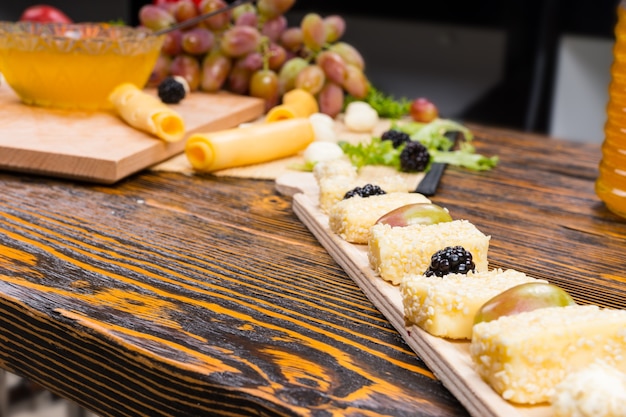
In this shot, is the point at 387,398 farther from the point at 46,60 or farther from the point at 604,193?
the point at 46,60

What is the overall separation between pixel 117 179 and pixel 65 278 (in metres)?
0.42

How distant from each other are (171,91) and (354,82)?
1.49ft

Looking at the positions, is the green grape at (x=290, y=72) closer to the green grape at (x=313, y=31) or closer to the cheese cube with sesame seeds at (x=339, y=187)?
the green grape at (x=313, y=31)

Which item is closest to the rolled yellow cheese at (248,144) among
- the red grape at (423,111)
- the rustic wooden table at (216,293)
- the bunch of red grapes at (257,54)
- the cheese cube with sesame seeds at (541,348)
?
the rustic wooden table at (216,293)

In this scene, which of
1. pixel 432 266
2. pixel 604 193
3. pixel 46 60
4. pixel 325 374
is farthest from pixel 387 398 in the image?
pixel 46 60

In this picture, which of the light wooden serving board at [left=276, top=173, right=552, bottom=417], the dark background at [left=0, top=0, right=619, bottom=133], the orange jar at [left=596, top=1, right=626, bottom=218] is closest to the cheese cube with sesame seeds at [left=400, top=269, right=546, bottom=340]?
the light wooden serving board at [left=276, top=173, right=552, bottom=417]

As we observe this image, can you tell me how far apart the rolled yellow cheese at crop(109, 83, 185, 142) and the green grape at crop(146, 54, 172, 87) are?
13.9 inches

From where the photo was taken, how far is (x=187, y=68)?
1973 millimetres

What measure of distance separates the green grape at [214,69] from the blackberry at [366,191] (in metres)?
0.92

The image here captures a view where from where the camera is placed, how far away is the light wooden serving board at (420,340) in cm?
67

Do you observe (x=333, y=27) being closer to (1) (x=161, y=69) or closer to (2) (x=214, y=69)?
(2) (x=214, y=69)

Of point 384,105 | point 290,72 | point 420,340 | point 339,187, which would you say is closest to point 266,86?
point 290,72

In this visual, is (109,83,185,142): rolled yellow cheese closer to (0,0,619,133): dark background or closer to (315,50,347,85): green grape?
(315,50,347,85): green grape

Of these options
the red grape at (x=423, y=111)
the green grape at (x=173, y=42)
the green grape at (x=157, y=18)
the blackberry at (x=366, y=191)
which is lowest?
the red grape at (x=423, y=111)
